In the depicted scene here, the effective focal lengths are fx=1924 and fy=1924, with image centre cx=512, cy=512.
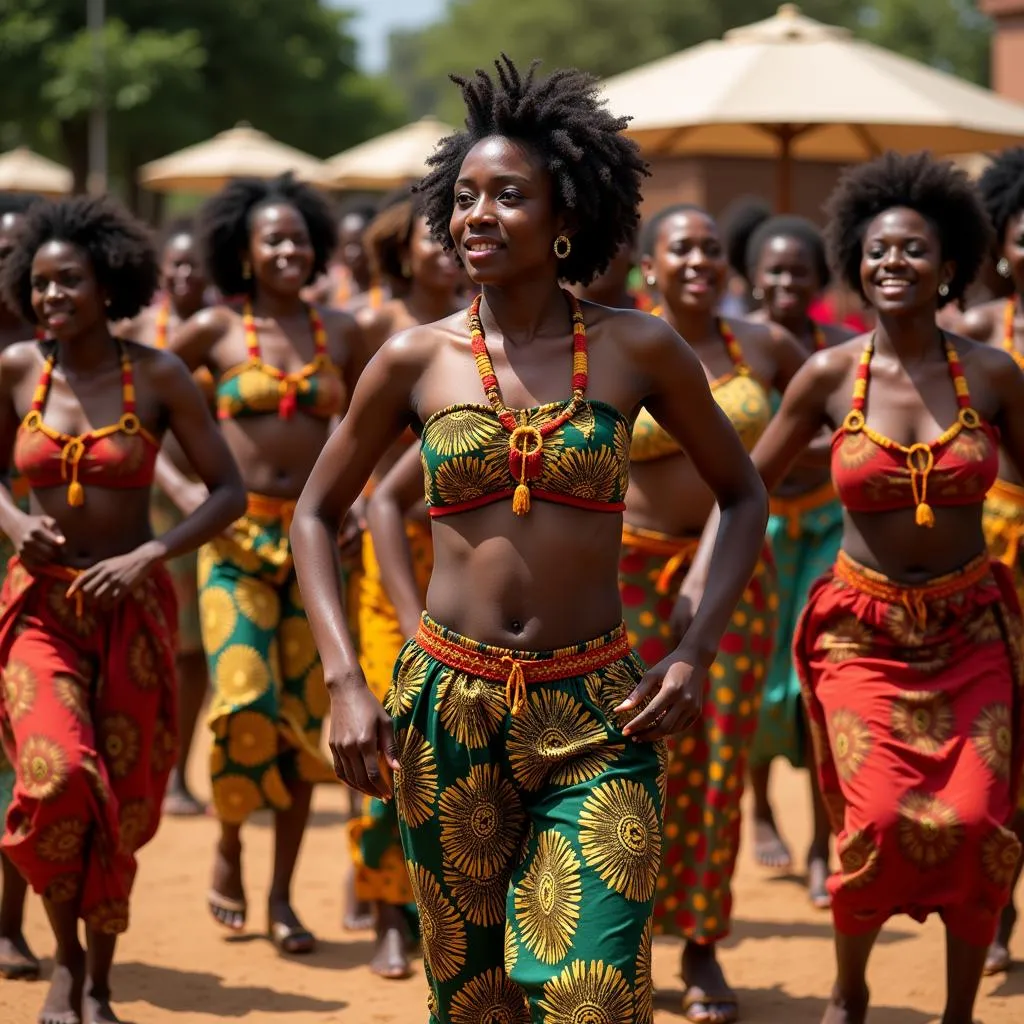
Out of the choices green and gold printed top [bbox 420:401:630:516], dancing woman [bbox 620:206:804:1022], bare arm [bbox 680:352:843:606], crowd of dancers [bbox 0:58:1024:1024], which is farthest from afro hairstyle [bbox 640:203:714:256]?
green and gold printed top [bbox 420:401:630:516]

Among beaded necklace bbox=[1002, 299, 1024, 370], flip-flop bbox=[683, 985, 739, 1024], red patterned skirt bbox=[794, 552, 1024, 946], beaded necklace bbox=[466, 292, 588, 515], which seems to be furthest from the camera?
beaded necklace bbox=[1002, 299, 1024, 370]

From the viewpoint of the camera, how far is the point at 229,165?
18.4 metres

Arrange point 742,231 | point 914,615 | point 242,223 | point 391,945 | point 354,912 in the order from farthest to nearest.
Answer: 1. point 742,231
2. point 242,223
3. point 354,912
4. point 391,945
5. point 914,615

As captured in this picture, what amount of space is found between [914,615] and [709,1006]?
5.01 feet

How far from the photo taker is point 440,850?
4113 millimetres

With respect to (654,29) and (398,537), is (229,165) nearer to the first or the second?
(398,537)

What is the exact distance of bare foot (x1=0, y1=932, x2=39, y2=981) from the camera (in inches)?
253

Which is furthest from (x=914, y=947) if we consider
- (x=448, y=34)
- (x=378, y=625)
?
(x=448, y=34)

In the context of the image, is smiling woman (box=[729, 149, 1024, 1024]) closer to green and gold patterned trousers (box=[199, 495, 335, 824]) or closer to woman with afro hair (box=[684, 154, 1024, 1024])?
woman with afro hair (box=[684, 154, 1024, 1024])

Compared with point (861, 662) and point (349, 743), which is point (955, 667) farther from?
point (349, 743)

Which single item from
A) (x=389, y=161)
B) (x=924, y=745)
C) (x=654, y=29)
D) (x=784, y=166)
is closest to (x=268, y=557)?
(x=924, y=745)

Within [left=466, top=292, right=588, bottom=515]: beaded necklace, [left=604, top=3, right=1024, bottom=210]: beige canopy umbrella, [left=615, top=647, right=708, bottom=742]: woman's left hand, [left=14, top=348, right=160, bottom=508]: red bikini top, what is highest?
[left=604, top=3, right=1024, bottom=210]: beige canopy umbrella

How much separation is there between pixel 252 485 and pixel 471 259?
3.30 meters

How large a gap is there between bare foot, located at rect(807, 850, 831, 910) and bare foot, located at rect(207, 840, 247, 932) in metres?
2.22
